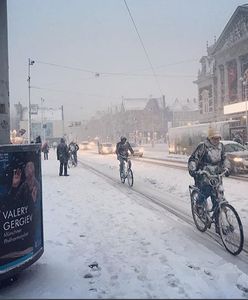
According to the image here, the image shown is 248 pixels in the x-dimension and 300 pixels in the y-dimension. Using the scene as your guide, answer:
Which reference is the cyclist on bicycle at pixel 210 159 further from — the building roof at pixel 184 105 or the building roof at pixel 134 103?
the building roof at pixel 184 105

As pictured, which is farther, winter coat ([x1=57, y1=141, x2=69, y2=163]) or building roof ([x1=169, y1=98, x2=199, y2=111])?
building roof ([x1=169, y1=98, x2=199, y2=111])

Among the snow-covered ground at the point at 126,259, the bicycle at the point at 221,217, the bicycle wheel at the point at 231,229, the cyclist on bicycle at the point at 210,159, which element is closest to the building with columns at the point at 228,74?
the snow-covered ground at the point at 126,259

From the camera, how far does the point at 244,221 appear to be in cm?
899

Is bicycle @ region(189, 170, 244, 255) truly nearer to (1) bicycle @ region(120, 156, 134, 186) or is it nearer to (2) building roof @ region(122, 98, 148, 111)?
(1) bicycle @ region(120, 156, 134, 186)

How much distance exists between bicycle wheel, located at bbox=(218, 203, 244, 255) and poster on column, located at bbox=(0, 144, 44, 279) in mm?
2916

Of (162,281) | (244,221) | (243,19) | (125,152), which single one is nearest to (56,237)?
(162,281)

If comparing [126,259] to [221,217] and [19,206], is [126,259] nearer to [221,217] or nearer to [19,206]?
[19,206]

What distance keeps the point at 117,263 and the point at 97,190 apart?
28.7 ft

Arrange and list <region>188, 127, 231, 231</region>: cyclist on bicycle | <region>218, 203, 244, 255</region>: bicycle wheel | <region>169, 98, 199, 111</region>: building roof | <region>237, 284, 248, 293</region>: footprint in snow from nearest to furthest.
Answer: <region>237, 284, 248, 293</region>: footprint in snow, <region>218, 203, 244, 255</region>: bicycle wheel, <region>188, 127, 231, 231</region>: cyclist on bicycle, <region>169, 98, 199, 111</region>: building roof

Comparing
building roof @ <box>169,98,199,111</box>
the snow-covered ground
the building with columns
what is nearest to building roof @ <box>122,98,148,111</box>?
building roof @ <box>169,98,199,111</box>

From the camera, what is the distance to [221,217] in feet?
23.0

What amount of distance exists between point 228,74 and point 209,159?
4979 cm

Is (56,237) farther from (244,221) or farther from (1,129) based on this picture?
(244,221)

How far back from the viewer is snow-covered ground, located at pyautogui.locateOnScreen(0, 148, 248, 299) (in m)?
4.52
